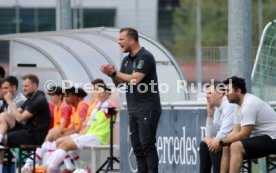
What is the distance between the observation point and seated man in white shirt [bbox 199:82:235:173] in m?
14.0

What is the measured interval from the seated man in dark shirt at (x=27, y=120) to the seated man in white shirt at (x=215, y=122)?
3.76m

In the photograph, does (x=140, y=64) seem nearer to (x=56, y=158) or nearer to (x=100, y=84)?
(x=100, y=84)

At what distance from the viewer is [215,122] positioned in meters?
14.2

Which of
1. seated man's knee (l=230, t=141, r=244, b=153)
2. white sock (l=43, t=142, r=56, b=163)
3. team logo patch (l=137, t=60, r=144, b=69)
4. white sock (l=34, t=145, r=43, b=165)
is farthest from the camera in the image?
white sock (l=34, t=145, r=43, b=165)

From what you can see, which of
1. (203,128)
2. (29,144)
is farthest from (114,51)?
(203,128)

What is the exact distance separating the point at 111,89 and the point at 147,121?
4.85m

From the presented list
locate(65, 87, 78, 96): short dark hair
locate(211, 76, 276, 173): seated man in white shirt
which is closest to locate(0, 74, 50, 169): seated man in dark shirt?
locate(65, 87, 78, 96): short dark hair

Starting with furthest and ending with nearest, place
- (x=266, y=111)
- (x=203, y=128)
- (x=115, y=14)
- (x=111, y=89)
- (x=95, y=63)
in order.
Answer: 1. (x=115, y=14)
2. (x=95, y=63)
3. (x=111, y=89)
4. (x=203, y=128)
5. (x=266, y=111)

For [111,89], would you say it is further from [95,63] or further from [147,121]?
[147,121]

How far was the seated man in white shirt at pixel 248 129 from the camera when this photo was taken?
13.2 metres

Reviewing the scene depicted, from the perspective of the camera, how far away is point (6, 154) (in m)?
17.5

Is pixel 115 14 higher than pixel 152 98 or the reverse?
higher

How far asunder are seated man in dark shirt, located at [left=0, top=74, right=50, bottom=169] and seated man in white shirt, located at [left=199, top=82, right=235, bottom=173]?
3.76m

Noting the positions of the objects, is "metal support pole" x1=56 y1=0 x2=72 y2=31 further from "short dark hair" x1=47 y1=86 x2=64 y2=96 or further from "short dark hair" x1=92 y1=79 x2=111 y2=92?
"short dark hair" x1=92 y1=79 x2=111 y2=92
